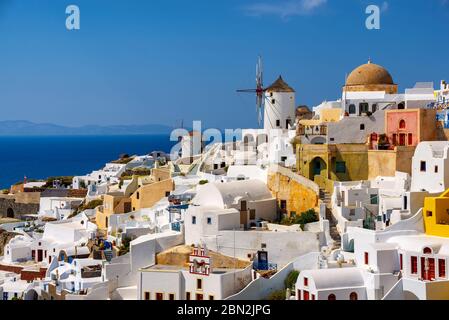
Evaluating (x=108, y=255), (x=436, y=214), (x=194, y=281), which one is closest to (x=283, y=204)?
(x=194, y=281)

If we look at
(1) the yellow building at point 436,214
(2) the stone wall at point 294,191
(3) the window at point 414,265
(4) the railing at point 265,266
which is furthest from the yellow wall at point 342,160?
(3) the window at point 414,265

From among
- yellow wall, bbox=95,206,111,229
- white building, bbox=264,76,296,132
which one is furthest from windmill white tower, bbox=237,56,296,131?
yellow wall, bbox=95,206,111,229

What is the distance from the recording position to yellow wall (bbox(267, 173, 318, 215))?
25.0 m

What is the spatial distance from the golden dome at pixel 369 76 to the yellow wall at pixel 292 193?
343 inches

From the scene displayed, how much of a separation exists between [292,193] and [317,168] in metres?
1.64

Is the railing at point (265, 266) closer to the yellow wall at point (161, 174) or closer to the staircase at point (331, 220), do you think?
the staircase at point (331, 220)

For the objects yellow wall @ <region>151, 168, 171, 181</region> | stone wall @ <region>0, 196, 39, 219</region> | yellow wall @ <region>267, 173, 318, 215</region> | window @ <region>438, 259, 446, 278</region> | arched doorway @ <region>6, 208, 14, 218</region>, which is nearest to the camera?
window @ <region>438, 259, 446, 278</region>

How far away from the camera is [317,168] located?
87.0ft

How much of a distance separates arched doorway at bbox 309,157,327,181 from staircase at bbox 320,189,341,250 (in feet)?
3.73

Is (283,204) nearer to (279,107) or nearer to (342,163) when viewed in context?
(342,163)

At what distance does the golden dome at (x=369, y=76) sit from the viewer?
3284 cm

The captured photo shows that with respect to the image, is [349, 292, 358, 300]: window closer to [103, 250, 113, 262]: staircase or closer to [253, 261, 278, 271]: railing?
[253, 261, 278, 271]: railing
